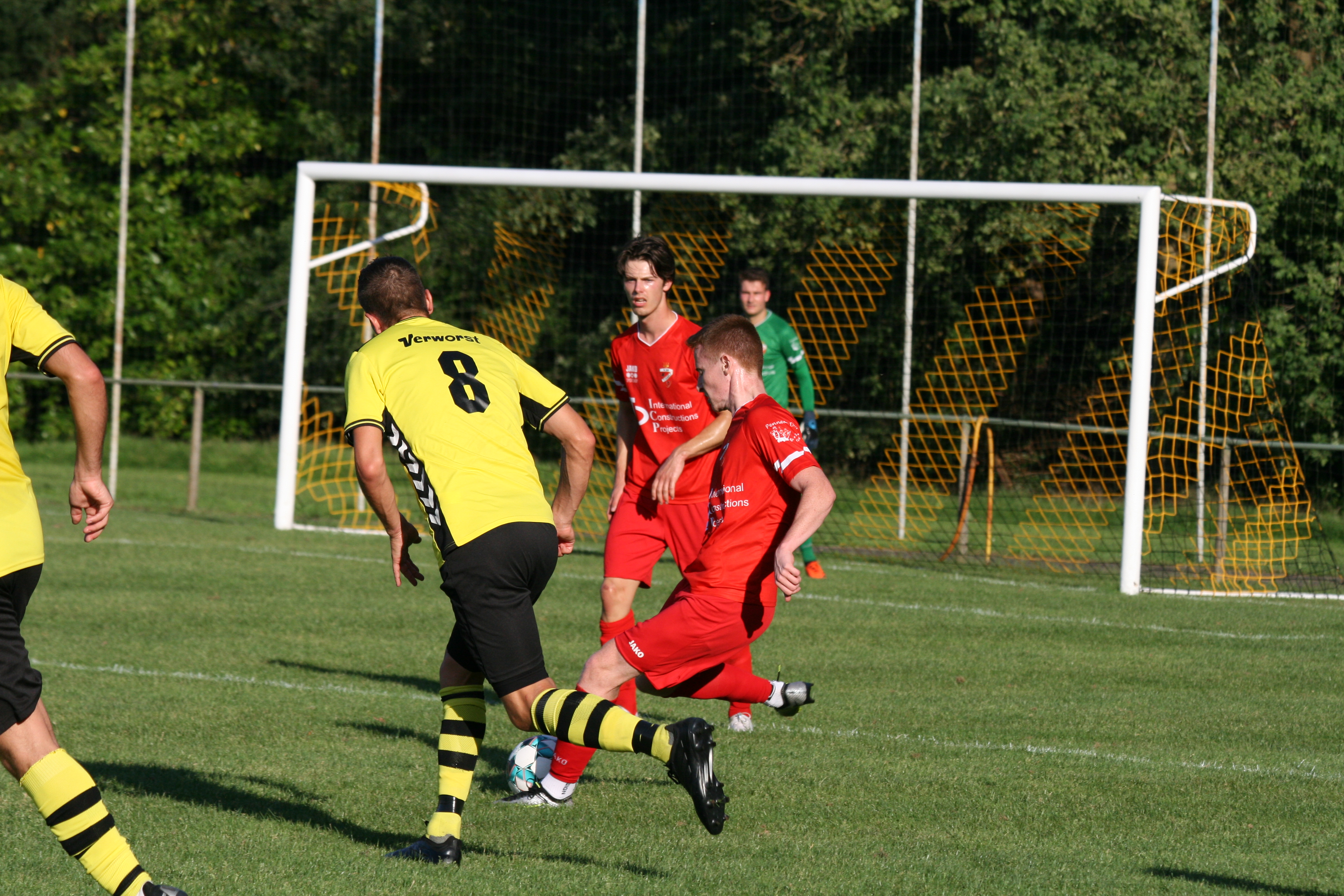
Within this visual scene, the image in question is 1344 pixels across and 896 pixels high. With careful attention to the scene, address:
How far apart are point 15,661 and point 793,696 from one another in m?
3.07

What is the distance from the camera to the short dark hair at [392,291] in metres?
4.98

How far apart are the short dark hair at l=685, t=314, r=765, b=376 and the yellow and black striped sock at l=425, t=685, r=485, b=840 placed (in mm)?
1444

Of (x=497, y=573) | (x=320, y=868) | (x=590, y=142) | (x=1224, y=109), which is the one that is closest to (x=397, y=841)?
(x=320, y=868)

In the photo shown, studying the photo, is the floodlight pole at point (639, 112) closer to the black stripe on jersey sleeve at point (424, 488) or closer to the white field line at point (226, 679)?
the white field line at point (226, 679)

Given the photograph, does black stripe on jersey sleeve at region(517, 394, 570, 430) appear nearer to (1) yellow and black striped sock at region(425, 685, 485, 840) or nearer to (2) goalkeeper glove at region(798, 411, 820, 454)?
(1) yellow and black striped sock at region(425, 685, 485, 840)

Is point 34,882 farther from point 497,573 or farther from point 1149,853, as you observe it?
point 1149,853

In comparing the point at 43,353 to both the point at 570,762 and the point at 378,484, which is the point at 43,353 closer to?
the point at 378,484

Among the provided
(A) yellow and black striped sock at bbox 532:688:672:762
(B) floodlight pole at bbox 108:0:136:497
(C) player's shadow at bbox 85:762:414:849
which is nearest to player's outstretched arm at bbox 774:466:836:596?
(A) yellow and black striped sock at bbox 532:688:672:762

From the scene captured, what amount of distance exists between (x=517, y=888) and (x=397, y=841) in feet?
2.42

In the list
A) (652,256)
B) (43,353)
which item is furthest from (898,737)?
(43,353)

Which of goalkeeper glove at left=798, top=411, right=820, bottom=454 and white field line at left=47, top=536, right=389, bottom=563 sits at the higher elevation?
goalkeeper glove at left=798, top=411, right=820, bottom=454

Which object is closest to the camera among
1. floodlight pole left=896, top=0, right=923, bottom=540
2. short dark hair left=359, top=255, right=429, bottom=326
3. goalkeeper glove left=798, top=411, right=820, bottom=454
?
short dark hair left=359, top=255, right=429, bottom=326

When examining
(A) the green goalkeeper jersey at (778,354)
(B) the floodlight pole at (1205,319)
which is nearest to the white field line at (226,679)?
(A) the green goalkeeper jersey at (778,354)

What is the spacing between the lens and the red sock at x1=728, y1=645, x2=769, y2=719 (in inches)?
220
